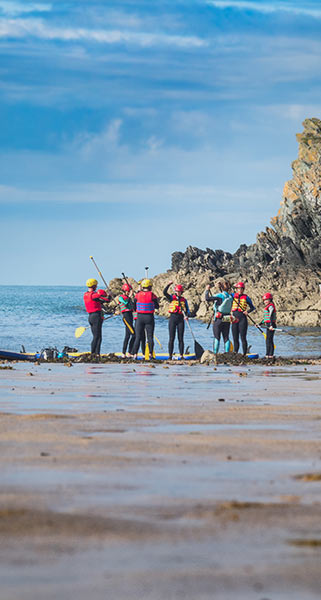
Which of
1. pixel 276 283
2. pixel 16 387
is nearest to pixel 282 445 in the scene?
pixel 16 387

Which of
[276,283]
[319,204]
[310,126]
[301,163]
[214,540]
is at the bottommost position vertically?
[214,540]

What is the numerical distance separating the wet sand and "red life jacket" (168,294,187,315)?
12.2 m

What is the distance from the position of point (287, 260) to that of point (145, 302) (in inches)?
2138

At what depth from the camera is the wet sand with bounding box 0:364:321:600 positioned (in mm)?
2393

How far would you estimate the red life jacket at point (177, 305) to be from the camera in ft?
62.1

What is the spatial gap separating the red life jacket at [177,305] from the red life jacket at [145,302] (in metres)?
0.69

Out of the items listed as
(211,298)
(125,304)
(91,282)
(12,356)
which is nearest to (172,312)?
→ (211,298)

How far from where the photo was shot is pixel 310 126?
94125 mm

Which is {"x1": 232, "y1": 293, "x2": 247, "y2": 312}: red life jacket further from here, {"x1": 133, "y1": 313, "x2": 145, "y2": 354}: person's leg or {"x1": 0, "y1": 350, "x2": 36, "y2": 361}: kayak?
{"x1": 0, "y1": 350, "x2": 36, "y2": 361}: kayak

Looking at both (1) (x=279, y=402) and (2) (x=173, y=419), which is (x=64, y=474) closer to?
(2) (x=173, y=419)

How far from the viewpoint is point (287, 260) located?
2798 inches

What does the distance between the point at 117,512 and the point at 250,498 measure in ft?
2.21

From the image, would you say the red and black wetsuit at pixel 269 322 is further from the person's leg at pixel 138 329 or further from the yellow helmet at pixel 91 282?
the yellow helmet at pixel 91 282

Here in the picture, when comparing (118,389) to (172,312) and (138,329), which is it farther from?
(172,312)
